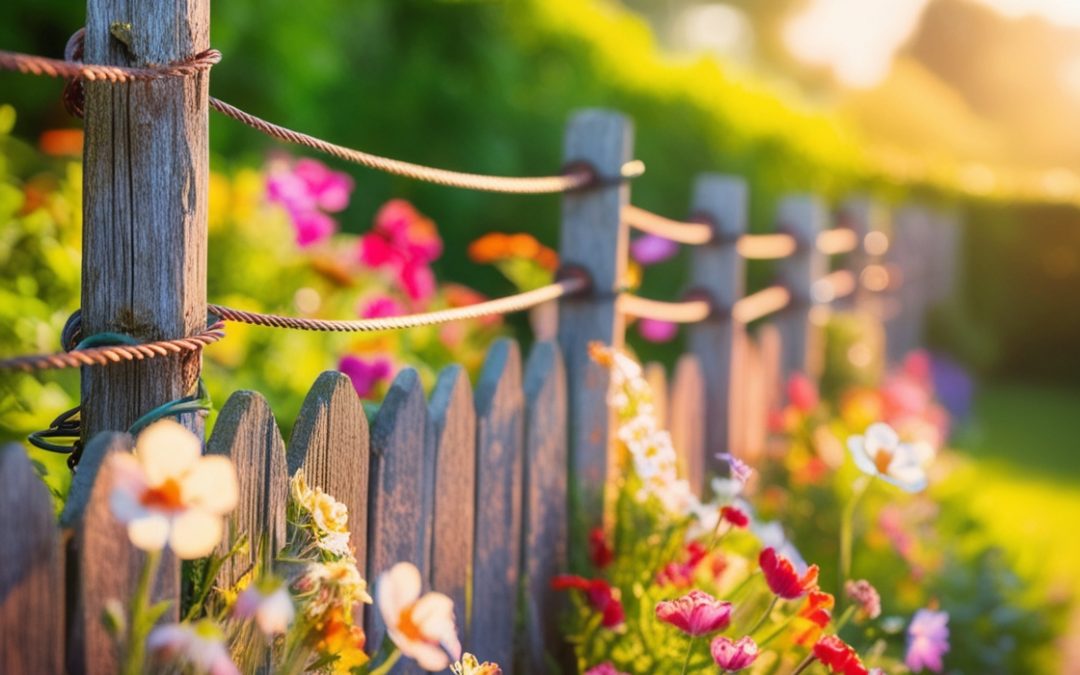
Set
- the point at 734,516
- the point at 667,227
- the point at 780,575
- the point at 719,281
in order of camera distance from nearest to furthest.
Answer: the point at 780,575, the point at 734,516, the point at 667,227, the point at 719,281

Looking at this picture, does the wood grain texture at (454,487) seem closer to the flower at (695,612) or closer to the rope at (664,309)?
the flower at (695,612)

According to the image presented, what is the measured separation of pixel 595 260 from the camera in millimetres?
2752

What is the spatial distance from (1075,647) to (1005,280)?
25.3 ft

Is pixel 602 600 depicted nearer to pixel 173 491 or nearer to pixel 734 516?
pixel 734 516

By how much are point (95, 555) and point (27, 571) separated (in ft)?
0.28

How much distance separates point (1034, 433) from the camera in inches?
351

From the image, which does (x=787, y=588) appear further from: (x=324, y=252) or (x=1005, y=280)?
(x=1005, y=280)

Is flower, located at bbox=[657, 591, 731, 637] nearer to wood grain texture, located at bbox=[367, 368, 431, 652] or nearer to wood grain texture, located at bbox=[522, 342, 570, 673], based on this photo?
wood grain texture, located at bbox=[367, 368, 431, 652]

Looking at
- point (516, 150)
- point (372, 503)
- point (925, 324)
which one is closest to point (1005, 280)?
point (925, 324)

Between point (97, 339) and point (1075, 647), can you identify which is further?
point (1075, 647)

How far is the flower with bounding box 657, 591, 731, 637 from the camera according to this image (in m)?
1.72

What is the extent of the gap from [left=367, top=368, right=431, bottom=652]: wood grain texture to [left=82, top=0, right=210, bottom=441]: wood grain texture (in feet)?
1.39

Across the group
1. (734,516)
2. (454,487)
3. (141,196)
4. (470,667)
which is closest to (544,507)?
(454,487)

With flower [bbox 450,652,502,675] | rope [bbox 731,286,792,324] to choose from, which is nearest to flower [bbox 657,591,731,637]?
flower [bbox 450,652,502,675]
